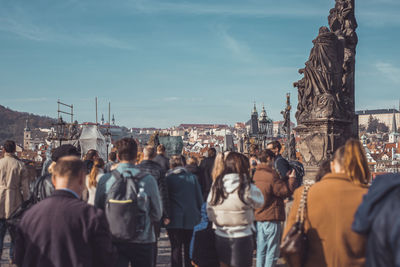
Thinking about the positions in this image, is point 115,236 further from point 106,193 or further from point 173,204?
point 173,204

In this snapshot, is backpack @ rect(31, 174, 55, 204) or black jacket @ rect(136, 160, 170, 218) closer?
backpack @ rect(31, 174, 55, 204)

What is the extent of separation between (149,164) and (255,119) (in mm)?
20094

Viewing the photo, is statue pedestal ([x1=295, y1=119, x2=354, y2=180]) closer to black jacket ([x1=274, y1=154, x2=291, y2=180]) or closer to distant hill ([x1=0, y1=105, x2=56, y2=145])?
black jacket ([x1=274, y1=154, x2=291, y2=180])

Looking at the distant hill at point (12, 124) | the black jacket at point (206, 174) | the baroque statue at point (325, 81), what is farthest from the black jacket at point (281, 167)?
the distant hill at point (12, 124)

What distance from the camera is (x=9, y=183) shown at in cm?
592

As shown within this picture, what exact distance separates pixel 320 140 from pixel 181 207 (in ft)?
12.0

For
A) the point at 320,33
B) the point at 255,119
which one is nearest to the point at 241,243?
the point at 320,33

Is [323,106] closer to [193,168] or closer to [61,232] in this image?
[193,168]

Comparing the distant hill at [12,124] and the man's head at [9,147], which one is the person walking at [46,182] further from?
the distant hill at [12,124]

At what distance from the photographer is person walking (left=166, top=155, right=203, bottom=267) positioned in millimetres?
5145

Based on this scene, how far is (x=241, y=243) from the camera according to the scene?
4082mm

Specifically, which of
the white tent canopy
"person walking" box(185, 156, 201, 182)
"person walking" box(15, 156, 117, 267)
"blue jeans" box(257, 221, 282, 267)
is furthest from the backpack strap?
the white tent canopy

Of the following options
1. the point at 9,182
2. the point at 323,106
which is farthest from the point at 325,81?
the point at 9,182

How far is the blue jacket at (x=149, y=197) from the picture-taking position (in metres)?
3.89
